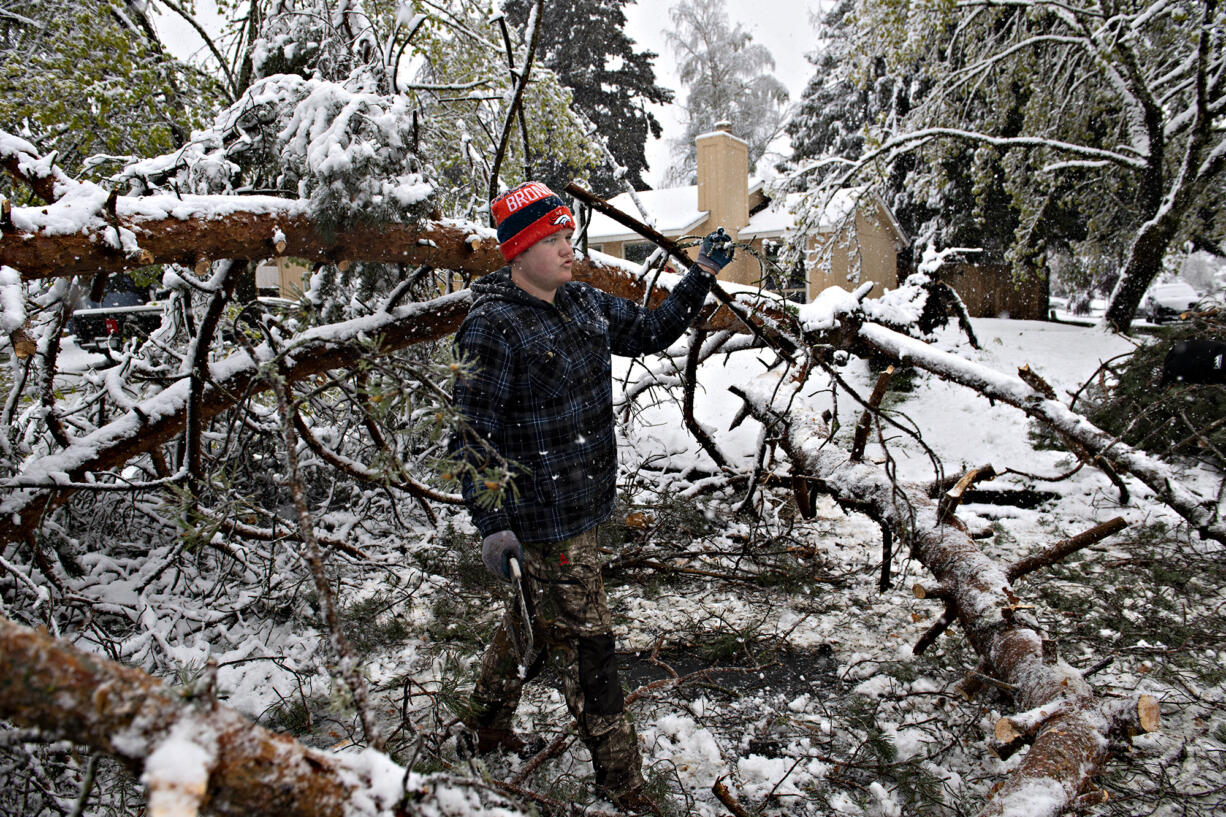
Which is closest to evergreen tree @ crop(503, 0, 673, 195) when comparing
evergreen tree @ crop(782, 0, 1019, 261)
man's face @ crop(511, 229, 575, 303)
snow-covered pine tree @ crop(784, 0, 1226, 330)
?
evergreen tree @ crop(782, 0, 1019, 261)

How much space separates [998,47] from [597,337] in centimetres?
1066

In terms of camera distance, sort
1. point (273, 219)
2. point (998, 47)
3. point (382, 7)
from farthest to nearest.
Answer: point (998, 47), point (382, 7), point (273, 219)

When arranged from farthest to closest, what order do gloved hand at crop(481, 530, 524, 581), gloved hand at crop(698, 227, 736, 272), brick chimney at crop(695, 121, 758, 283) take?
brick chimney at crop(695, 121, 758, 283) → gloved hand at crop(698, 227, 736, 272) → gloved hand at crop(481, 530, 524, 581)

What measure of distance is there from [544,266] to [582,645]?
4.36 ft

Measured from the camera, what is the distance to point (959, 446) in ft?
22.2

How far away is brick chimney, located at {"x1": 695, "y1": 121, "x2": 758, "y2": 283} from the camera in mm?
16953

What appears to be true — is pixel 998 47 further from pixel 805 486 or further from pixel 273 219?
pixel 273 219

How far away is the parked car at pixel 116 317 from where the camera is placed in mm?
4379

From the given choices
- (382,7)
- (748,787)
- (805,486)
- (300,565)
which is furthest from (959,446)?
(382,7)

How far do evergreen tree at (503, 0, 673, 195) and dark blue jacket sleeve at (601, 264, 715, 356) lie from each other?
66.2ft

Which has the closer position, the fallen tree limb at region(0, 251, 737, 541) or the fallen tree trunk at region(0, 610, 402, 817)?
the fallen tree trunk at region(0, 610, 402, 817)

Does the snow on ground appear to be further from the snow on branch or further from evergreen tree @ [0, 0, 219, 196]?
evergreen tree @ [0, 0, 219, 196]

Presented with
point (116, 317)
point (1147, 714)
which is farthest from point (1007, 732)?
point (116, 317)

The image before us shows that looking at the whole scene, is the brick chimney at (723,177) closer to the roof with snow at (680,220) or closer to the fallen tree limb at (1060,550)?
Answer: the roof with snow at (680,220)
